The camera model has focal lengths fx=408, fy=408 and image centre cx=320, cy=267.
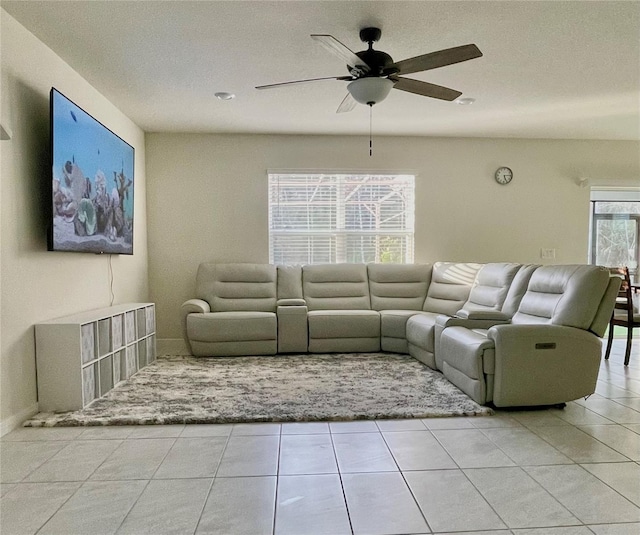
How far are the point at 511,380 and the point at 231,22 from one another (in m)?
2.88

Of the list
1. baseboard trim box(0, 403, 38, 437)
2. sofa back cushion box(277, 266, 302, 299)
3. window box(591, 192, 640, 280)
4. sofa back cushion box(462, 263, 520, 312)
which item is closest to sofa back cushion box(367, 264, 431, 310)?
sofa back cushion box(462, 263, 520, 312)

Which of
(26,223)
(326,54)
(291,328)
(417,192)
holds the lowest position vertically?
(291,328)

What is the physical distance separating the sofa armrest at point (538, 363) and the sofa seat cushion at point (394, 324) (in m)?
1.59

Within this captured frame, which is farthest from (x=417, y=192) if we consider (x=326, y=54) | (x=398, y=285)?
(x=326, y=54)

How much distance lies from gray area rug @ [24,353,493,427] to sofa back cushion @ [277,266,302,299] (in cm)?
90

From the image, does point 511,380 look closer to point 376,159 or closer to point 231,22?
point 231,22

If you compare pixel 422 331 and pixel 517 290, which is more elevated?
pixel 517 290

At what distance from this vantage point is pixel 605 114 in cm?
425

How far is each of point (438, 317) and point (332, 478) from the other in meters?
2.07

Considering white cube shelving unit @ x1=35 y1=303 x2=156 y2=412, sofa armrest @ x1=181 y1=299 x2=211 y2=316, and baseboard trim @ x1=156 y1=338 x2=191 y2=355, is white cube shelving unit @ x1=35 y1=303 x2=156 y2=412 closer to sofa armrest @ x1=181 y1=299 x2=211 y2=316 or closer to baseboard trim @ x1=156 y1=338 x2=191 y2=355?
sofa armrest @ x1=181 y1=299 x2=211 y2=316

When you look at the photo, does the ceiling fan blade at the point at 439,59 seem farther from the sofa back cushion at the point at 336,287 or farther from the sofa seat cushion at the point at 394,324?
the sofa back cushion at the point at 336,287

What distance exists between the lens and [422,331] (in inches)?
151

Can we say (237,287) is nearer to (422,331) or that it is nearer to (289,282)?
(289,282)

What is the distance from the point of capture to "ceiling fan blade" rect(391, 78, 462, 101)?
262 cm
